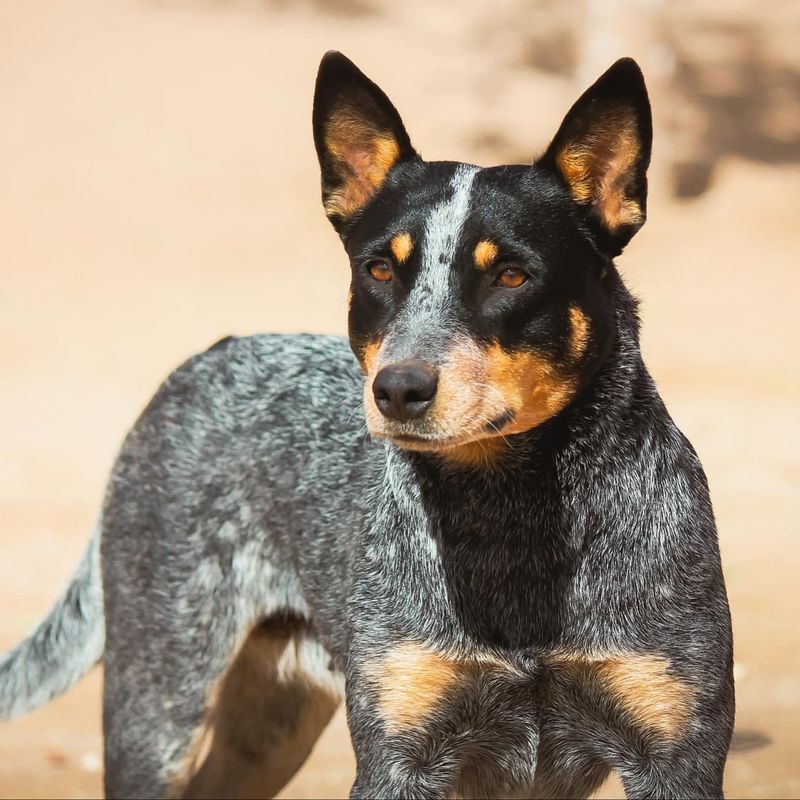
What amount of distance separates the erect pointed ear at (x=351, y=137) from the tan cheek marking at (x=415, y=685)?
133cm

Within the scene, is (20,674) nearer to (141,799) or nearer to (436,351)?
(141,799)

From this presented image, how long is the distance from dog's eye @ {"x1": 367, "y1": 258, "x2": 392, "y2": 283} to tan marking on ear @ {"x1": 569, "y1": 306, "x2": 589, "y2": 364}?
0.52m

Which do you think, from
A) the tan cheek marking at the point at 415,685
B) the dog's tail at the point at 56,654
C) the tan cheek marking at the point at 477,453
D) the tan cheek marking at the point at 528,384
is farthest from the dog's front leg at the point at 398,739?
the dog's tail at the point at 56,654

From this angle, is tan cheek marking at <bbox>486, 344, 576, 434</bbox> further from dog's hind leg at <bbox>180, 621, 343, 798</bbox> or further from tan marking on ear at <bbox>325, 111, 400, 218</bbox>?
dog's hind leg at <bbox>180, 621, 343, 798</bbox>

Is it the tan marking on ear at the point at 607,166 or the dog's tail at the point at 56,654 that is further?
the dog's tail at the point at 56,654

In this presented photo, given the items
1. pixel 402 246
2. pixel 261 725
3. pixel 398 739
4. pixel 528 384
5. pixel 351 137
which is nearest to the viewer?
pixel 528 384

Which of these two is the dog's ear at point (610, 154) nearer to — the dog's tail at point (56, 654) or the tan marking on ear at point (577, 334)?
the tan marking on ear at point (577, 334)

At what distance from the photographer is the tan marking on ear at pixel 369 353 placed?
4.23m

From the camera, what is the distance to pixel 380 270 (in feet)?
14.1

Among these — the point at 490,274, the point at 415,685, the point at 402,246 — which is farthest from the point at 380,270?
the point at 415,685

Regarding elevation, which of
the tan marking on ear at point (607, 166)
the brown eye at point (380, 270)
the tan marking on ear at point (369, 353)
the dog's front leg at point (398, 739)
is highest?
the tan marking on ear at point (607, 166)

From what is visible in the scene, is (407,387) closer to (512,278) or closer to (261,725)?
(512,278)

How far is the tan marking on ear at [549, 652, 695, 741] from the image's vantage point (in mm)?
4191

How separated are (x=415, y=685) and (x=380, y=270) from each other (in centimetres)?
116
